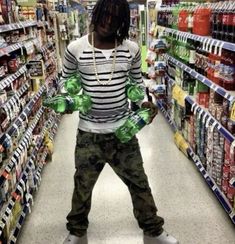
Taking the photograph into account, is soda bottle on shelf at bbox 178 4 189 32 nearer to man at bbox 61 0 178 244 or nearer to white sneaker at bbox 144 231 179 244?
man at bbox 61 0 178 244

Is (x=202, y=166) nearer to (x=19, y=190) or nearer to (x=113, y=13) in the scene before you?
(x=19, y=190)

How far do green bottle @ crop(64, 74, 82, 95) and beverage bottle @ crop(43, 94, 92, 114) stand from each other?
0.12ft

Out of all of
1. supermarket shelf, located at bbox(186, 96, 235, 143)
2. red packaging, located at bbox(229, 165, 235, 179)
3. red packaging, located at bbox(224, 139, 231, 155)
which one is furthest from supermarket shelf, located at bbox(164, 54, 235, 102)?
red packaging, located at bbox(229, 165, 235, 179)

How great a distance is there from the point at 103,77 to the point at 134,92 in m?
0.23

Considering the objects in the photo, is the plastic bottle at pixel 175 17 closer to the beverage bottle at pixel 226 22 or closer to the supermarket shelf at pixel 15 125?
the beverage bottle at pixel 226 22

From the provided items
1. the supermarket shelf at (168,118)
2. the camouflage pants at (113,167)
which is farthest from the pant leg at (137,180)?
the supermarket shelf at (168,118)

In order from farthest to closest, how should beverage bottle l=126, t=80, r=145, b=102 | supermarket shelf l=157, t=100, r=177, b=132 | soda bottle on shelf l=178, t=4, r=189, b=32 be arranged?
supermarket shelf l=157, t=100, r=177, b=132
soda bottle on shelf l=178, t=4, r=189, b=32
beverage bottle l=126, t=80, r=145, b=102

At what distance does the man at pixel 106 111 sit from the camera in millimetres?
2367

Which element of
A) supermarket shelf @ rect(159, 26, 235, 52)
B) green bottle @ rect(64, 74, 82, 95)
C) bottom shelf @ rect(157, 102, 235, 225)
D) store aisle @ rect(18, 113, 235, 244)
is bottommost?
store aisle @ rect(18, 113, 235, 244)

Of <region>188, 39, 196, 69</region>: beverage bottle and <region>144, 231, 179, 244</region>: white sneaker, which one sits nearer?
<region>144, 231, 179, 244</region>: white sneaker

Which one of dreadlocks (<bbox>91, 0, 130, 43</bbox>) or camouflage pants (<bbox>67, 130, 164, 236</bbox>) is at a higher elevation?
dreadlocks (<bbox>91, 0, 130, 43</bbox>)

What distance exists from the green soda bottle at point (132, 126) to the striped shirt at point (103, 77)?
0.07 m

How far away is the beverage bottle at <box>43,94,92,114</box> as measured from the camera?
2416 millimetres

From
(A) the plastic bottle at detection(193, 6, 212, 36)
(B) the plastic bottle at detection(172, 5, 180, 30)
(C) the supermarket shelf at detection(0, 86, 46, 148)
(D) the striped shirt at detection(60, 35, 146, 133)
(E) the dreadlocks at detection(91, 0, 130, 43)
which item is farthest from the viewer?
(B) the plastic bottle at detection(172, 5, 180, 30)
